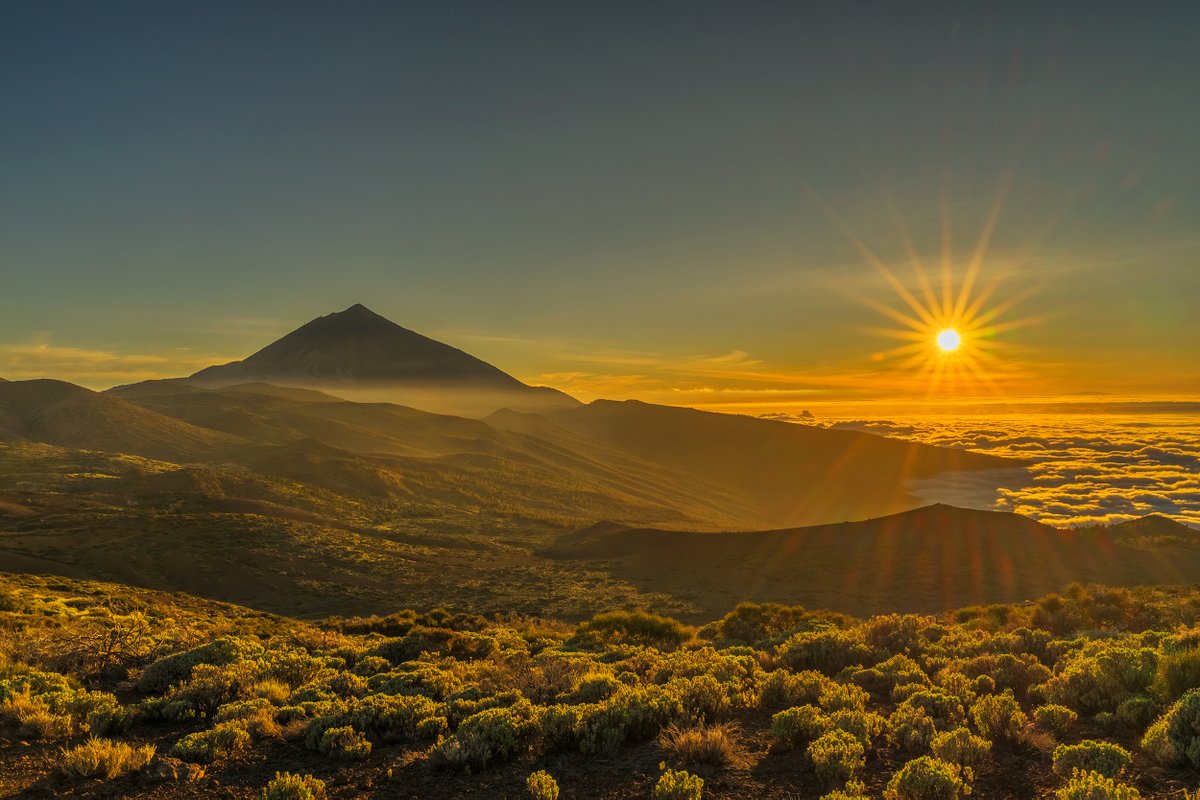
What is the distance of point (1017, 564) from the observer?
38.2 metres

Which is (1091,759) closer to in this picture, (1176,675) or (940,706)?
(940,706)

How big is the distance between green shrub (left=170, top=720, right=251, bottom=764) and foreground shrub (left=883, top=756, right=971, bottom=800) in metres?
7.63

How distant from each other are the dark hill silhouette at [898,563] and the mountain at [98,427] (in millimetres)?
81222

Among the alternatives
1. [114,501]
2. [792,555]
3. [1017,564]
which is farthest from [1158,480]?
[114,501]

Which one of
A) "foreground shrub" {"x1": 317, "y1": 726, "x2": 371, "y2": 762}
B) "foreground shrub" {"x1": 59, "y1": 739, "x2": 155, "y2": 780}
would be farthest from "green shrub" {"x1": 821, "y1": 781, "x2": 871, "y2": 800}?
"foreground shrub" {"x1": 59, "y1": 739, "x2": 155, "y2": 780}

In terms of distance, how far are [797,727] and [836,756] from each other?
3.41 ft

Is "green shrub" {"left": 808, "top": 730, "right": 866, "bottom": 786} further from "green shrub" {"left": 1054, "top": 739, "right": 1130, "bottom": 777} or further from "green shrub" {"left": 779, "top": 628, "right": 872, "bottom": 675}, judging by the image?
"green shrub" {"left": 779, "top": 628, "right": 872, "bottom": 675}

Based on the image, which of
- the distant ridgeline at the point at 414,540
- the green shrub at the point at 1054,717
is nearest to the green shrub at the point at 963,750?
the green shrub at the point at 1054,717

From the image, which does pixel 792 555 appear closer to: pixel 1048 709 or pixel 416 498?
pixel 1048 709

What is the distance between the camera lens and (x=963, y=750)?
692cm

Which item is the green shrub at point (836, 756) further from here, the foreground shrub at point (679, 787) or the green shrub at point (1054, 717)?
the green shrub at point (1054, 717)

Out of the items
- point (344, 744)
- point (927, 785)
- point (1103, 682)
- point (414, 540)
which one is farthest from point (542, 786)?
point (414, 540)

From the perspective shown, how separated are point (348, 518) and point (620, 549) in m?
32.4

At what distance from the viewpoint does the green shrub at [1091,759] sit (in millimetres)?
6406
